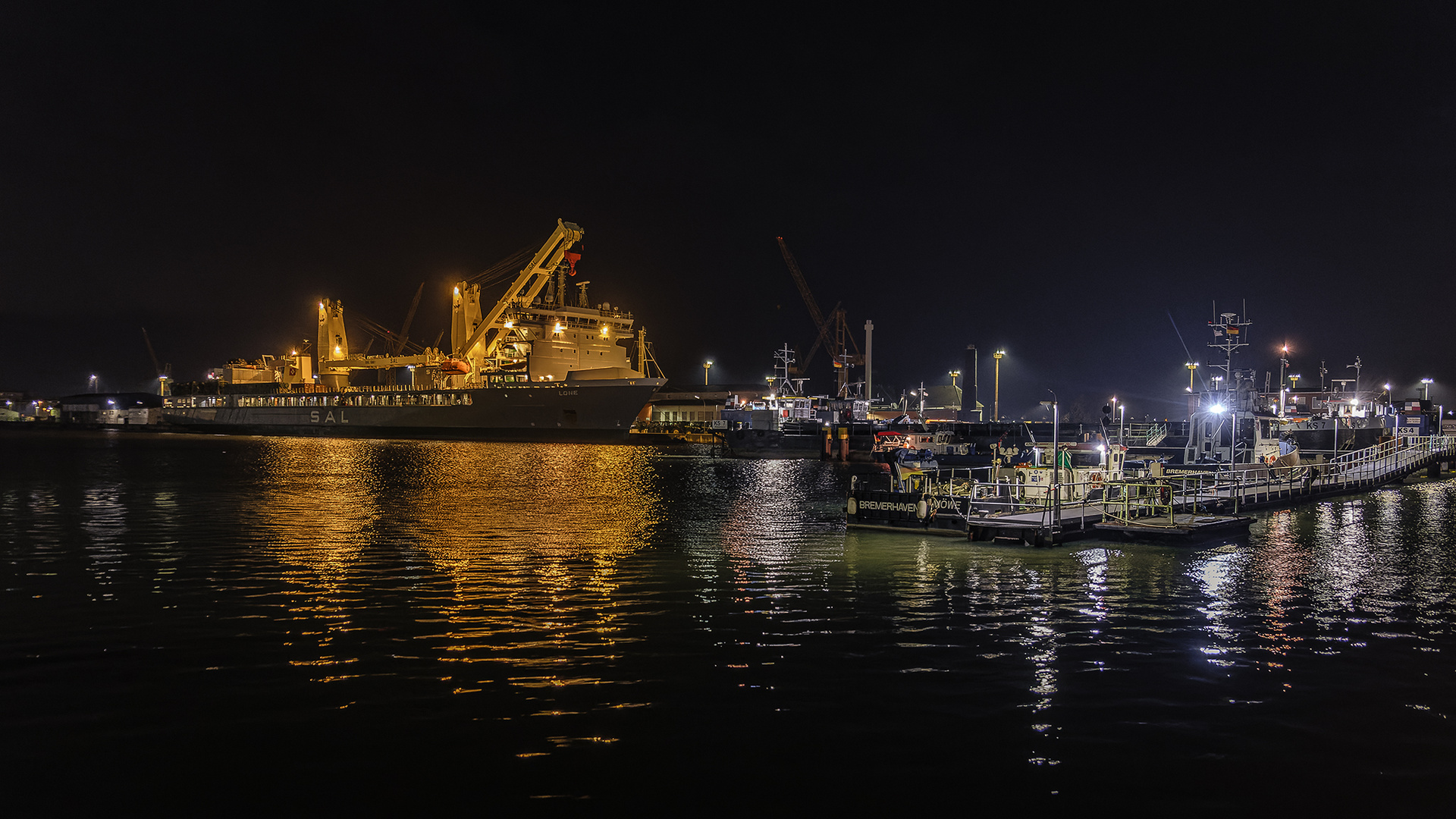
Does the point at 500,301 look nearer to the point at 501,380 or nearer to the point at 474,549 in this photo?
the point at 501,380

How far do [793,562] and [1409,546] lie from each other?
18698 millimetres

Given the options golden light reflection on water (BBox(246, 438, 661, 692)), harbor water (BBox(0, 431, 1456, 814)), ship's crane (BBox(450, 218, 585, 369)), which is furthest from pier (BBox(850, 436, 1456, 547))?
ship's crane (BBox(450, 218, 585, 369))

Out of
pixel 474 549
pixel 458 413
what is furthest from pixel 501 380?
pixel 474 549

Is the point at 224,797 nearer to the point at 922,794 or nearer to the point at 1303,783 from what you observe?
the point at 922,794

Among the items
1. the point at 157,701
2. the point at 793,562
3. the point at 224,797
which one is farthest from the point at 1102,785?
the point at 793,562

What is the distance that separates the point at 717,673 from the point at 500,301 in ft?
357

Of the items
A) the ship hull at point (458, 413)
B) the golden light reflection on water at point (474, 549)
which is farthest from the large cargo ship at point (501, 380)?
the golden light reflection on water at point (474, 549)

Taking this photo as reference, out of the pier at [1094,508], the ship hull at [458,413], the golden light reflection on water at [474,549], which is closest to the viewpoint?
the golden light reflection on water at [474,549]

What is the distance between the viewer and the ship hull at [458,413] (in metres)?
99.7

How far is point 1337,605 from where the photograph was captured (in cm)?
1638

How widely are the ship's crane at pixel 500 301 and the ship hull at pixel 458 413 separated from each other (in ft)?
28.0

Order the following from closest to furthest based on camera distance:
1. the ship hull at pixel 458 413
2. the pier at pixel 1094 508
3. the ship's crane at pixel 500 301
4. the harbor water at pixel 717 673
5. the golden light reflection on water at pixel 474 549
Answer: the harbor water at pixel 717 673
the golden light reflection on water at pixel 474 549
the pier at pixel 1094 508
the ship hull at pixel 458 413
the ship's crane at pixel 500 301

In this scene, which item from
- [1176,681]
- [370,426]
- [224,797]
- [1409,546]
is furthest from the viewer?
[370,426]

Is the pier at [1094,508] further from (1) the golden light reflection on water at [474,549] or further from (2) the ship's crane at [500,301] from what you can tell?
(2) the ship's crane at [500,301]
